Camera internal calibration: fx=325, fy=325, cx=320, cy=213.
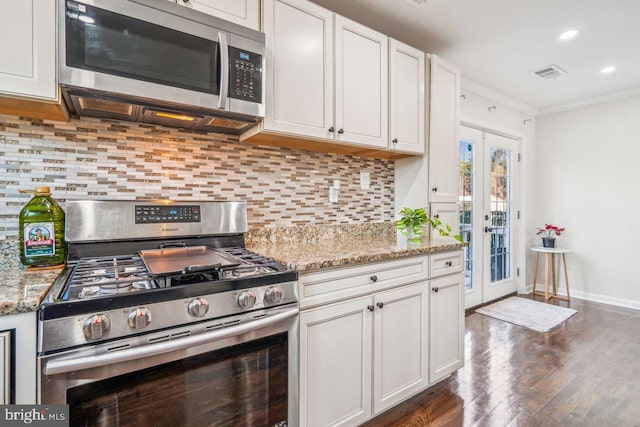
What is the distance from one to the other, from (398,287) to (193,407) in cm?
112

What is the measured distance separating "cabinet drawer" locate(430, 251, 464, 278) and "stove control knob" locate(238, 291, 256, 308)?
3.87ft

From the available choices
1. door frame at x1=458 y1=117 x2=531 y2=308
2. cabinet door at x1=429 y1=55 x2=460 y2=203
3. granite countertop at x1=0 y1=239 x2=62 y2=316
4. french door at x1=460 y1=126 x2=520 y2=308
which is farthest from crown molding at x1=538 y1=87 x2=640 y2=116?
granite countertop at x1=0 y1=239 x2=62 y2=316

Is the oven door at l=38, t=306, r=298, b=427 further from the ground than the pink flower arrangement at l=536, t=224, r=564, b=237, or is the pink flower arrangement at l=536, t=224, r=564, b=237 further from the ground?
the pink flower arrangement at l=536, t=224, r=564, b=237

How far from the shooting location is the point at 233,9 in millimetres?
1526

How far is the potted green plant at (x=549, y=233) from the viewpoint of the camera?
13.4 ft

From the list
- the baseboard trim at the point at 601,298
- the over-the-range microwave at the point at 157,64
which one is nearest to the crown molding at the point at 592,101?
the baseboard trim at the point at 601,298

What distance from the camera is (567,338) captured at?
2869 mm

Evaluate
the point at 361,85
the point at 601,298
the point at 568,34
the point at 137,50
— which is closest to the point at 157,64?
the point at 137,50

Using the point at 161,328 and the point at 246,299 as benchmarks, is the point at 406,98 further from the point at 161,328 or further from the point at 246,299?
the point at 161,328

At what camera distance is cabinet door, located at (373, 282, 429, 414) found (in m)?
1.70

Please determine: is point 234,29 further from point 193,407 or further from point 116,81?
point 193,407

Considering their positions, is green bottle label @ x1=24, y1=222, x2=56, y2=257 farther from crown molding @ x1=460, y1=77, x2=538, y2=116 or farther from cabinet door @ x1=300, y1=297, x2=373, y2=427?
crown molding @ x1=460, y1=77, x2=538, y2=116

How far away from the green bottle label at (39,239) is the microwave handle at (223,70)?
2.74 ft

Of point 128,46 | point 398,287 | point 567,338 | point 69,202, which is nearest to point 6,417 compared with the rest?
point 69,202
